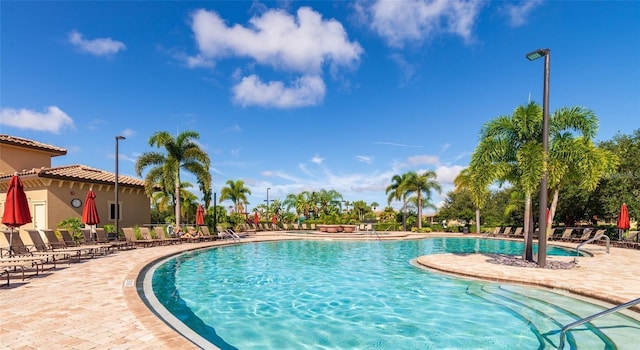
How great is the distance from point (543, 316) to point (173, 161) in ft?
76.3

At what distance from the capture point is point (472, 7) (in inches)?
619

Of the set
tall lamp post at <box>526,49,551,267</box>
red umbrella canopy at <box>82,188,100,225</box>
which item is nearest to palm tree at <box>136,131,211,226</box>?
red umbrella canopy at <box>82,188,100,225</box>

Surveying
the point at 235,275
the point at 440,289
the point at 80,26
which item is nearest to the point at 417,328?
the point at 440,289

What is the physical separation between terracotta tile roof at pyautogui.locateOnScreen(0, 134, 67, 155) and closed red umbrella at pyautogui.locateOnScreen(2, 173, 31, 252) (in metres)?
17.8

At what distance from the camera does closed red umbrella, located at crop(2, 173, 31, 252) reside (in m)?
10.3

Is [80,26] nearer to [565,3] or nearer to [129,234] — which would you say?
[129,234]

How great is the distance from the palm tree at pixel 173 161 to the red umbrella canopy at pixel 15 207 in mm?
12785

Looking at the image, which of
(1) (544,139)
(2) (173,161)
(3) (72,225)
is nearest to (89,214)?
(3) (72,225)

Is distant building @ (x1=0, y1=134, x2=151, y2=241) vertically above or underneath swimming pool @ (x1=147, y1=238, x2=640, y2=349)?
above

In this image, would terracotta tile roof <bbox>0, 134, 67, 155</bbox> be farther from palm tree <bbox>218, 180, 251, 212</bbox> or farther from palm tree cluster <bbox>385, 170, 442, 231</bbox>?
palm tree cluster <bbox>385, 170, 442, 231</bbox>

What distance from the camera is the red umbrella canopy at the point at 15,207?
10312mm

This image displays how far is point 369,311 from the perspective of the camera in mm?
7266

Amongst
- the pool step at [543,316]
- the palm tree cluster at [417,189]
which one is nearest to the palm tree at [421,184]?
the palm tree cluster at [417,189]

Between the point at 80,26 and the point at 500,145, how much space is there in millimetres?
19096
